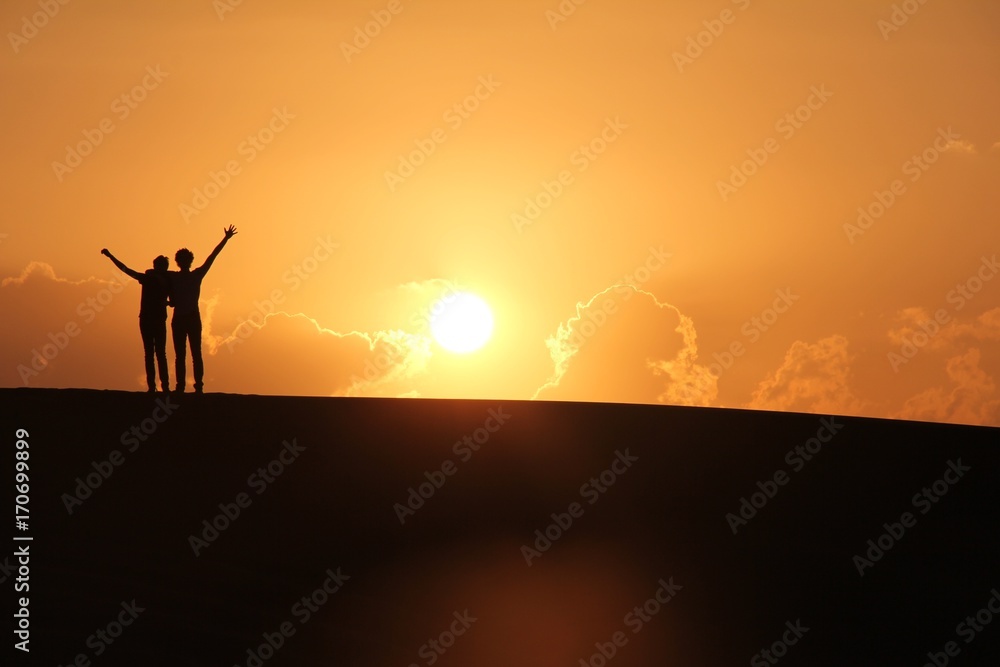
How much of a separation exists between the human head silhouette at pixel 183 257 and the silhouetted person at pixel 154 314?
0.83 ft

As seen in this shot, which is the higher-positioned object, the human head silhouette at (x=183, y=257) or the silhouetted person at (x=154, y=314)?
the human head silhouette at (x=183, y=257)

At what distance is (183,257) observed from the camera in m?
14.6

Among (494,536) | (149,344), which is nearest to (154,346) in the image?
(149,344)

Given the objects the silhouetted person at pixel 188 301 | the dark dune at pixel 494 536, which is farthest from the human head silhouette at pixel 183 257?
the dark dune at pixel 494 536

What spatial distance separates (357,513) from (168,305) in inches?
173

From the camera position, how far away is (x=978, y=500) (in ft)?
41.6

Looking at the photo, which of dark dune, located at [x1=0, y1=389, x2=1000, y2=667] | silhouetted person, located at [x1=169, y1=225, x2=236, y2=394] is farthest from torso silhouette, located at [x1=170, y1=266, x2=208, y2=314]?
dark dune, located at [x1=0, y1=389, x2=1000, y2=667]

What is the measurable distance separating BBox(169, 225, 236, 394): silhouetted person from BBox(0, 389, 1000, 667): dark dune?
1048mm

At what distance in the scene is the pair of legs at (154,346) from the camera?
49.1 feet

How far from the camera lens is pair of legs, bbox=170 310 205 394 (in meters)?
14.8

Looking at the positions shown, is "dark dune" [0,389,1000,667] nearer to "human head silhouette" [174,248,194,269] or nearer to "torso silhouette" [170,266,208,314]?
"torso silhouette" [170,266,208,314]

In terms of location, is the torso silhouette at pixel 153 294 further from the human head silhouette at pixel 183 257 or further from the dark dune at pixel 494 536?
the dark dune at pixel 494 536

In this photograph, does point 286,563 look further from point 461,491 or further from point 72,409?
point 72,409

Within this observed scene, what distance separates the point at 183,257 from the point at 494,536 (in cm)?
557
